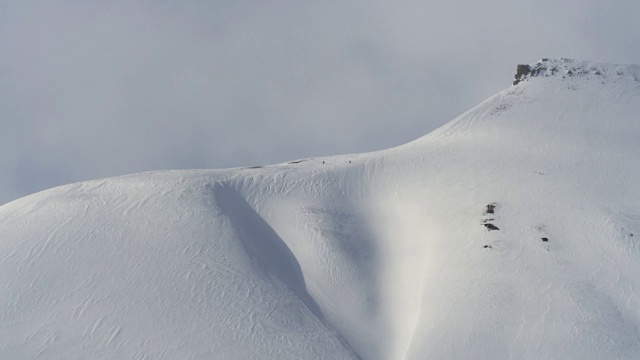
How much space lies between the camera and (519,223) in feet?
141

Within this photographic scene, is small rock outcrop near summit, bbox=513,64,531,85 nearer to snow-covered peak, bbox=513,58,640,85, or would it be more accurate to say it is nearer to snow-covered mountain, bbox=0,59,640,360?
snow-covered peak, bbox=513,58,640,85

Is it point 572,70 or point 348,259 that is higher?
point 572,70

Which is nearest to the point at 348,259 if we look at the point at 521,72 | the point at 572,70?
the point at 521,72

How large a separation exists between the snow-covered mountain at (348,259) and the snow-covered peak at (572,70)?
10115mm

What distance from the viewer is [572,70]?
6506cm

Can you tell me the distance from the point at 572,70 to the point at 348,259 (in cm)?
3313

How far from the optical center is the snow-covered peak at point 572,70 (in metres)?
A: 63.9

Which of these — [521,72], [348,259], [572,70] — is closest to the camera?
[348,259]

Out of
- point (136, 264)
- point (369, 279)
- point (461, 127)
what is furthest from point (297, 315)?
point (461, 127)

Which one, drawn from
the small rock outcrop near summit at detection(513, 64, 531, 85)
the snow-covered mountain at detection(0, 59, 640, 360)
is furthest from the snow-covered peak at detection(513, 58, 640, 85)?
the snow-covered mountain at detection(0, 59, 640, 360)

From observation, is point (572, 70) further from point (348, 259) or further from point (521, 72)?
point (348, 259)

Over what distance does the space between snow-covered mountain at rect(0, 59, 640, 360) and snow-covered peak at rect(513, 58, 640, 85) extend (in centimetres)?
1012

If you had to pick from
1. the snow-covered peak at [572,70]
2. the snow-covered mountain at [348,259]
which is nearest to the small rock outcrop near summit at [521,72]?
the snow-covered peak at [572,70]

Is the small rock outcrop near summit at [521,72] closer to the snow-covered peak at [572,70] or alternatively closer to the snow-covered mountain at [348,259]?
the snow-covered peak at [572,70]
